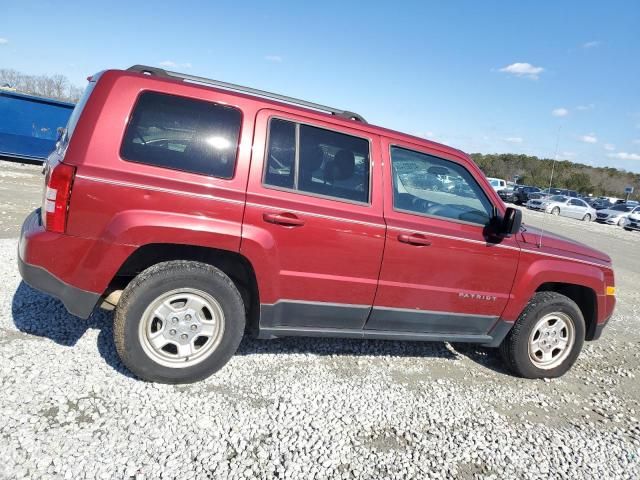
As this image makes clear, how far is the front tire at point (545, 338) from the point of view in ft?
13.3

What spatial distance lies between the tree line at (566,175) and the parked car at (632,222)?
25.0m

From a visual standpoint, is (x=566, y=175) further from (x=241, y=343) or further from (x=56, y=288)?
(x=56, y=288)

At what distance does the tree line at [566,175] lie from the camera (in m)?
53.7

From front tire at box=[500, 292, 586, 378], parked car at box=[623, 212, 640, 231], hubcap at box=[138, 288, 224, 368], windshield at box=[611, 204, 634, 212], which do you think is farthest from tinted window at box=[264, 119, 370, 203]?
windshield at box=[611, 204, 634, 212]

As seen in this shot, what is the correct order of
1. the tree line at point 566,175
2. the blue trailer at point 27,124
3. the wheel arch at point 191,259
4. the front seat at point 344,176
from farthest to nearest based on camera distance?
the tree line at point 566,175 → the blue trailer at point 27,124 → the front seat at point 344,176 → the wheel arch at point 191,259

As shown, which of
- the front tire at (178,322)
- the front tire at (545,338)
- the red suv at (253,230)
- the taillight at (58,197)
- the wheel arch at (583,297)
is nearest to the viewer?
the taillight at (58,197)

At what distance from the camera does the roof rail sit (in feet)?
10.4

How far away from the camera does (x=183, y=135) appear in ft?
9.94

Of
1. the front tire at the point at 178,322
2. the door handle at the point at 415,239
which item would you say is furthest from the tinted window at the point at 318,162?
the front tire at the point at 178,322

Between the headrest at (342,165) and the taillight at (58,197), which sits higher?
the headrest at (342,165)

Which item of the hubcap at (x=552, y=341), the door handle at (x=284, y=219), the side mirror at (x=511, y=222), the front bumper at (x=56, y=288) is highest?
the side mirror at (x=511, y=222)

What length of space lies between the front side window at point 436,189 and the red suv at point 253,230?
12mm

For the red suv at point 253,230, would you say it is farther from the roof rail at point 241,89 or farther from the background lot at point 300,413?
the background lot at point 300,413

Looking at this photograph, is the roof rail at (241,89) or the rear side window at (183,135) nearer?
the rear side window at (183,135)
